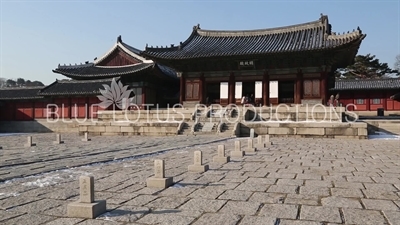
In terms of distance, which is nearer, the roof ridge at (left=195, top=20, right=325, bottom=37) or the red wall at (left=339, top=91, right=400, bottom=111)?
the roof ridge at (left=195, top=20, right=325, bottom=37)

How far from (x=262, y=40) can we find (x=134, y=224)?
26616mm

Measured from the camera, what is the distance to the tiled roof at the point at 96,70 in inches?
1203

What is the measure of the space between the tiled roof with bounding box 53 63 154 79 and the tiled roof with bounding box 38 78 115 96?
1.01 meters

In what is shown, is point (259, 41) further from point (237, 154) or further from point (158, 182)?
point (158, 182)

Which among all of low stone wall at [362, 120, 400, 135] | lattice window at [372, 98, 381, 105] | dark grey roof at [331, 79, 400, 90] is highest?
dark grey roof at [331, 79, 400, 90]

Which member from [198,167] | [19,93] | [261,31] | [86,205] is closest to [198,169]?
[198,167]

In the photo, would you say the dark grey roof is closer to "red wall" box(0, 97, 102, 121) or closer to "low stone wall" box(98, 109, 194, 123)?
"low stone wall" box(98, 109, 194, 123)

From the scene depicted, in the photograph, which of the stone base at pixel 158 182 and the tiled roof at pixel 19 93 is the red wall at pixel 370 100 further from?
the stone base at pixel 158 182

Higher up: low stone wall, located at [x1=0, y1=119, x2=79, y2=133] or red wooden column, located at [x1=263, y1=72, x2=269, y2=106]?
red wooden column, located at [x1=263, y1=72, x2=269, y2=106]

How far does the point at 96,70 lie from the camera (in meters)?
33.5

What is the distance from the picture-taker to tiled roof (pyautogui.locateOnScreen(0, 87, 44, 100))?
107 ft

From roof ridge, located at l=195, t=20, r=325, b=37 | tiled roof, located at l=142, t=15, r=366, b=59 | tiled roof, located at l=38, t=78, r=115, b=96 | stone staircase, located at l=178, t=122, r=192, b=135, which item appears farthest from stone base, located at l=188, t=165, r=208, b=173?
tiled roof, located at l=38, t=78, r=115, b=96

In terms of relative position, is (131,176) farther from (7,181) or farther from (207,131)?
(207,131)

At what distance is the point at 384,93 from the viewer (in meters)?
34.3
